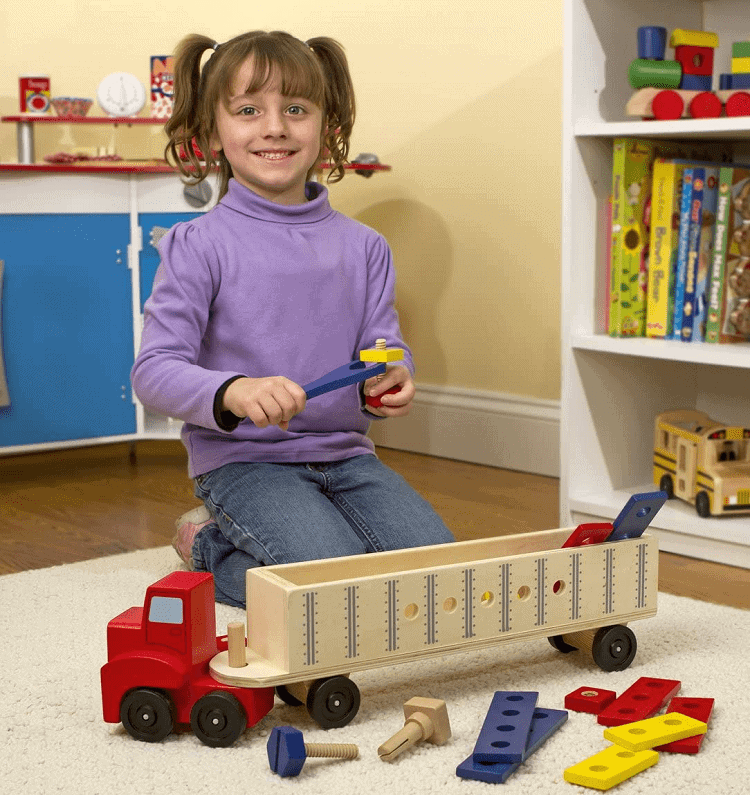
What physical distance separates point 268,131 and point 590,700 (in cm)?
72

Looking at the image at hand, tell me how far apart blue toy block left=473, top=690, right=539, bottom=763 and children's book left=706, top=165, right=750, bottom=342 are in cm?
74

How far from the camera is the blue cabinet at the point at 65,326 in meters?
1.87

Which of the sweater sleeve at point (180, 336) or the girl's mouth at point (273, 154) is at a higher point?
the girl's mouth at point (273, 154)

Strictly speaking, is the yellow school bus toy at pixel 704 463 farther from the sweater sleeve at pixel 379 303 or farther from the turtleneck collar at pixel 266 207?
the turtleneck collar at pixel 266 207

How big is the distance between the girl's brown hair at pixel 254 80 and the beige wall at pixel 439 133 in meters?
0.63

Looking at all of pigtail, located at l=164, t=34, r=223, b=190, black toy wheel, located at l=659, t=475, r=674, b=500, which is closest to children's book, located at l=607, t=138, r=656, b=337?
black toy wheel, located at l=659, t=475, r=674, b=500

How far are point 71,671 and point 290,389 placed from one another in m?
0.33

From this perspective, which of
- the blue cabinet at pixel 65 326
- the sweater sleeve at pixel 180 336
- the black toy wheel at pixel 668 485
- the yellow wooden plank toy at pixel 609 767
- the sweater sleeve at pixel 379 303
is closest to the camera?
the yellow wooden plank toy at pixel 609 767

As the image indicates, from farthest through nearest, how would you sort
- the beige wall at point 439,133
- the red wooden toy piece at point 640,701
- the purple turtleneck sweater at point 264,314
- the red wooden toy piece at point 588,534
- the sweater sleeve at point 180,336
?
the beige wall at point 439,133 → the purple turtleneck sweater at point 264,314 → the sweater sleeve at point 180,336 → the red wooden toy piece at point 588,534 → the red wooden toy piece at point 640,701

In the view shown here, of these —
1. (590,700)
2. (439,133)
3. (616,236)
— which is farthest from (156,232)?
(590,700)

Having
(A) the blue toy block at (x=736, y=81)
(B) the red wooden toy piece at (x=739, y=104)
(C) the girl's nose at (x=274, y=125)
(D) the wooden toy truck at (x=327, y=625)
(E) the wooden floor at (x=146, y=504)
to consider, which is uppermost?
(A) the blue toy block at (x=736, y=81)

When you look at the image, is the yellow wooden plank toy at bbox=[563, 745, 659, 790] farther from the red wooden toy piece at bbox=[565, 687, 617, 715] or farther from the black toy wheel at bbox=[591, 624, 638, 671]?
the black toy wheel at bbox=[591, 624, 638, 671]

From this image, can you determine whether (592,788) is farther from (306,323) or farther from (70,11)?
(70,11)

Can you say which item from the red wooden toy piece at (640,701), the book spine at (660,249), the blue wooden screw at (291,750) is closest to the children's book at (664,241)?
the book spine at (660,249)
